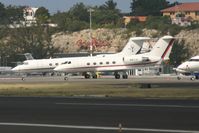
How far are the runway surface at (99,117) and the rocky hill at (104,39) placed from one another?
120 meters

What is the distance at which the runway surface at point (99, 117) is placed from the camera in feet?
63.6

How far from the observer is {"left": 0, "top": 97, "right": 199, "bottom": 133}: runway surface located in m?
19.4

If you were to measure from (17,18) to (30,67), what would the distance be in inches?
4136

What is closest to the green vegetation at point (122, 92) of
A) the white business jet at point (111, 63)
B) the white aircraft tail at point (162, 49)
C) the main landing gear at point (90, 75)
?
the white business jet at point (111, 63)

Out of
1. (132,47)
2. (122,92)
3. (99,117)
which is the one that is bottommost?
(122,92)

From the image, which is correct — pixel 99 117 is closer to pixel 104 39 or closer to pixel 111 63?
pixel 111 63

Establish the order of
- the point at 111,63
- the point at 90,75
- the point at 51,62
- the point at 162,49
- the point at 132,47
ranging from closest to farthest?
the point at 111,63
the point at 90,75
the point at 162,49
the point at 51,62
the point at 132,47

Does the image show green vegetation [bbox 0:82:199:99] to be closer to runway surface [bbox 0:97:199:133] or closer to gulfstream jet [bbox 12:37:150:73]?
runway surface [bbox 0:97:199:133]

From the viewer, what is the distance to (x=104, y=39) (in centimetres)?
16575

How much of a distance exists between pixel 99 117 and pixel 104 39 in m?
143

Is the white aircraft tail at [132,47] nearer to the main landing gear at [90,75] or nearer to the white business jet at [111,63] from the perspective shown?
the white business jet at [111,63]

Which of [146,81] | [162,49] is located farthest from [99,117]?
[162,49]

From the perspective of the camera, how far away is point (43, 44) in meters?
153

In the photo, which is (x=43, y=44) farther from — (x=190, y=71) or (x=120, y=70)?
(x=190, y=71)
